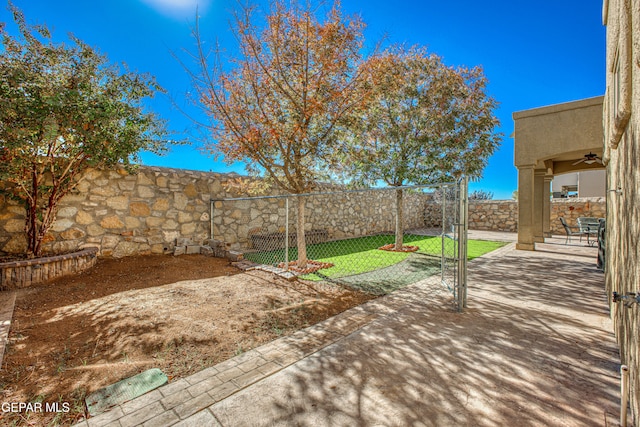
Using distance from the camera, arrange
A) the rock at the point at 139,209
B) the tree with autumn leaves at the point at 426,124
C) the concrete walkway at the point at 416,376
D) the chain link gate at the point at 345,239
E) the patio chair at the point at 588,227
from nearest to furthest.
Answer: the concrete walkway at the point at 416,376 → the chain link gate at the point at 345,239 → the rock at the point at 139,209 → the tree with autumn leaves at the point at 426,124 → the patio chair at the point at 588,227

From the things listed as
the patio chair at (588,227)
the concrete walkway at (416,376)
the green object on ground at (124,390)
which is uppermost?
the patio chair at (588,227)

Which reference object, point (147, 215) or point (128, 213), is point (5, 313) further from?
point (147, 215)

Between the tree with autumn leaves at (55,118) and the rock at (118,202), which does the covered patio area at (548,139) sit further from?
the rock at (118,202)

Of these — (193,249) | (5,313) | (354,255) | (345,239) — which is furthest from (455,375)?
(345,239)

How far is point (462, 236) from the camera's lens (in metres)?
3.45

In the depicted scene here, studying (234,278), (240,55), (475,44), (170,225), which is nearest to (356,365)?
(234,278)

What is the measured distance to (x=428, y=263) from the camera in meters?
6.84

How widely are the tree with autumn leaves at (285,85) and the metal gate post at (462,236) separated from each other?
290 cm

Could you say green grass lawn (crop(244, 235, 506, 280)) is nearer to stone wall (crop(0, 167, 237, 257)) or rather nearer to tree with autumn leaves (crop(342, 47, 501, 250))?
stone wall (crop(0, 167, 237, 257))

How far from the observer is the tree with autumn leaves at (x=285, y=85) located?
495 cm

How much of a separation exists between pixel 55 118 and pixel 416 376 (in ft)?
18.7

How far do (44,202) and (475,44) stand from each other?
11.2 meters

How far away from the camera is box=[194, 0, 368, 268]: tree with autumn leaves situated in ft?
16.2

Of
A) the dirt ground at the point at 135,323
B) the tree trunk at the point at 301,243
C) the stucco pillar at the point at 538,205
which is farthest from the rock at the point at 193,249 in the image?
the stucco pillar at the point at 538,205
